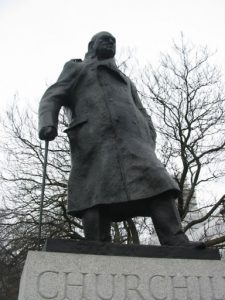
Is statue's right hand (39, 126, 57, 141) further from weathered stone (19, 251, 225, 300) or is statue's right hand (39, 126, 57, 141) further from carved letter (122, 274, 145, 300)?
carved letter (122, 274, 145, 300)

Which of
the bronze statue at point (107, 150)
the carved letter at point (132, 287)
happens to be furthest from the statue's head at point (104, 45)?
the carved letter at point (132, 287)

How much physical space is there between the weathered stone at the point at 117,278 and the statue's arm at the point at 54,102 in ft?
Result: 4.52

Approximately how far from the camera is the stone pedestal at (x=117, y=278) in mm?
2857

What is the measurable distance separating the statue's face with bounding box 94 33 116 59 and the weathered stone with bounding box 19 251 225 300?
2509 millimetres

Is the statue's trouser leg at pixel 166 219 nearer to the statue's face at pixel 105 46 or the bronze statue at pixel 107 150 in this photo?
the bronze statue at pixel 107 150

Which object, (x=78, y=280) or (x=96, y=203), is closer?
(x=78, y=280)

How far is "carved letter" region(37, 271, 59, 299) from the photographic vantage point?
2799 millimetres

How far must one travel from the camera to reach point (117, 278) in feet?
9.89

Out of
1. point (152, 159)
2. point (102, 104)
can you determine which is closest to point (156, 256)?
point (152, 159)

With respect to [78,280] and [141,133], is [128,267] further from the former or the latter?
[141,133]

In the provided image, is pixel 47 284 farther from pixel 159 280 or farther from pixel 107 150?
pixel 107 150

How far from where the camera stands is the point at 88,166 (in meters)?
3.97

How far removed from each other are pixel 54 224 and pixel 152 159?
8548mm

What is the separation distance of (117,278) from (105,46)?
2.74 m
